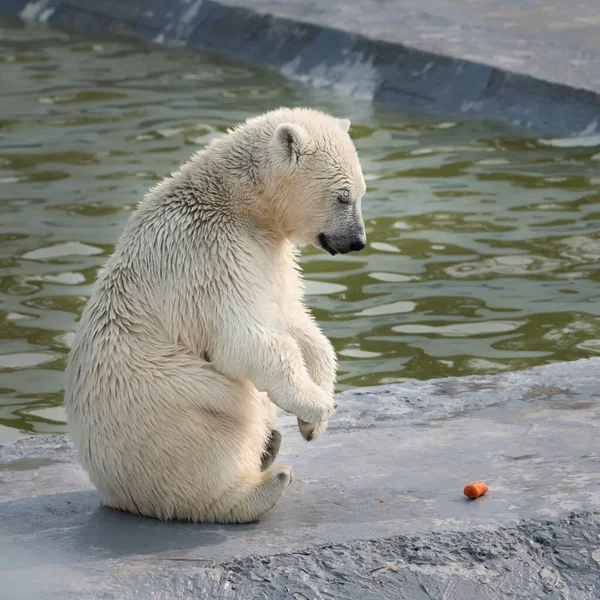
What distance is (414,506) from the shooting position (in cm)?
333

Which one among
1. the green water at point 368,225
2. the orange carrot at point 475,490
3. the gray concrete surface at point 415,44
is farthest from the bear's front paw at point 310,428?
the gray concrete surface at point 415,44

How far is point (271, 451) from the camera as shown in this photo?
3678 mm

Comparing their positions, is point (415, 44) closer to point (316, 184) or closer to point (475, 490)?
point (316, 184)

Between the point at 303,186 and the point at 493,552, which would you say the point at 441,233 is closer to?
the point at 303,186

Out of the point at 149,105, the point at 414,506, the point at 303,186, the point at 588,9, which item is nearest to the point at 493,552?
the point at 414,506

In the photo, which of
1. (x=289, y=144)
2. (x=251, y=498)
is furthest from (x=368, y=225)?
(x=251, y=498)

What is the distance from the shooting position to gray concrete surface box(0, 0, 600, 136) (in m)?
8.87

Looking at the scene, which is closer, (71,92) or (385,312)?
(385,312)

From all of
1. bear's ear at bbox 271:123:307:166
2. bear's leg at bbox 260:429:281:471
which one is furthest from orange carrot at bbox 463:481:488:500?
bear's ear at bbox 271:123:307:166

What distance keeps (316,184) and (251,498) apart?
0.87 metres

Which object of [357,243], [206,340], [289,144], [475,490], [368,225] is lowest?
[368,225]

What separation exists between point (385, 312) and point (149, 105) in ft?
14.4

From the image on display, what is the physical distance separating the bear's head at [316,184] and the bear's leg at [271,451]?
0.56m

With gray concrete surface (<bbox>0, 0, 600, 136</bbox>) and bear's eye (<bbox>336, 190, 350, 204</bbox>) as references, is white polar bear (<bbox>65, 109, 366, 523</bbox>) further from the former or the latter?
gray concrete surface (<bbox>0, 0, 600, 136</bbox>)
